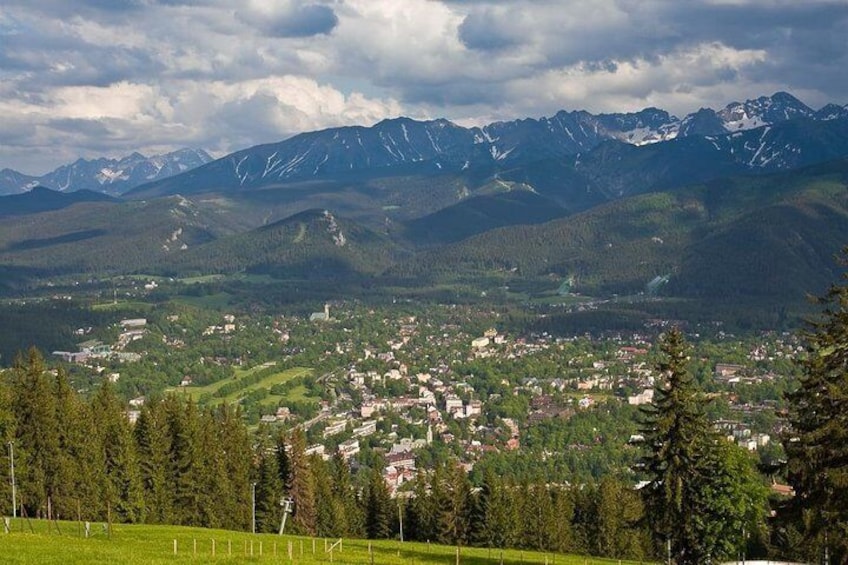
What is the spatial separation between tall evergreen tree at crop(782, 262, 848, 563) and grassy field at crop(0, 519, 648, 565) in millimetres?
12680

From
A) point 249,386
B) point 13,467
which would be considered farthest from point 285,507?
point 249,386

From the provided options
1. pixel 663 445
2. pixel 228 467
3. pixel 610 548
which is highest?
pixel 663 445

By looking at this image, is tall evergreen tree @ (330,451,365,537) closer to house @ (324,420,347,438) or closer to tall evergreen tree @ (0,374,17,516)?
tall evergreen tree @ (0,374,17,516)

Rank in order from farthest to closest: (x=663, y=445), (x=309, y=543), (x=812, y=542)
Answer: (x=309, y=543) → (x=663, y=445) → (x=812, y=542)

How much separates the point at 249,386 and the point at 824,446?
127861 mm

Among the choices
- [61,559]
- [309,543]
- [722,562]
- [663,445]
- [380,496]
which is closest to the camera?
[61,559]

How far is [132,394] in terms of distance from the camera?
144500 mm

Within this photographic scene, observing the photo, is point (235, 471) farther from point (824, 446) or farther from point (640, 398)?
point (640, 398)

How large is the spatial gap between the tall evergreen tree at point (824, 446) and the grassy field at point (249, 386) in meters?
111

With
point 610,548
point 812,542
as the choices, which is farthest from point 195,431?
point 812,542

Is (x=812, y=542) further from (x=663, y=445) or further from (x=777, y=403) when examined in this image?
(x=777, y=403)

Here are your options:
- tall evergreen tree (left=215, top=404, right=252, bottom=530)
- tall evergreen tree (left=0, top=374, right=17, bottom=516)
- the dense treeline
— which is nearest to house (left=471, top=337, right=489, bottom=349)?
the dense treeline

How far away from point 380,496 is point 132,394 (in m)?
87.4

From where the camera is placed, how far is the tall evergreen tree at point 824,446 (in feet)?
106
